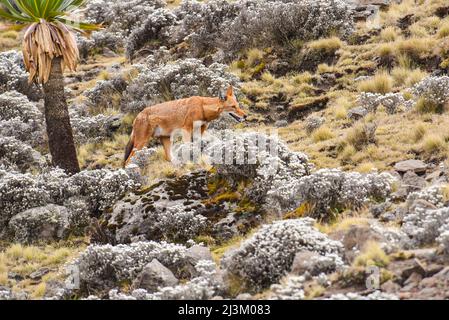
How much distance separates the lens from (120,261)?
1230 cm

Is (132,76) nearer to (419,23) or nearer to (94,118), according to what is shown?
(94,118)

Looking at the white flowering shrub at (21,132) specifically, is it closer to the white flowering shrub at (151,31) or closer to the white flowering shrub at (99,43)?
the white flowering shrub at (151,31)

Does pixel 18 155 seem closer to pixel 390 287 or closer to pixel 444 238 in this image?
pixel 390 287

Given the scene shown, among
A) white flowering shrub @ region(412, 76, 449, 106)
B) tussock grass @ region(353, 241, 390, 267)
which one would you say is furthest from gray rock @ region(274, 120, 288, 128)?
tussock grass @ region(353, 241, 390, 267)

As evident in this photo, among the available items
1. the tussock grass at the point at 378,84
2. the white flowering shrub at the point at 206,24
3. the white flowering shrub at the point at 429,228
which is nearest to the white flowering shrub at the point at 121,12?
the white flowering shrub at the point at 206,24

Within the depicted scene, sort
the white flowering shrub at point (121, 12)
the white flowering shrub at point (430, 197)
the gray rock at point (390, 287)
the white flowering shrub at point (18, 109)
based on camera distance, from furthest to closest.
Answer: the white flowering shrub at point (121, 12) < the white flowering shrub at point (18, 109) < the white flowering shrub at point (430, 197) < the gray rock at point (390, 287)

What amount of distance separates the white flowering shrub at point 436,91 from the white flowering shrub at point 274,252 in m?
6.96

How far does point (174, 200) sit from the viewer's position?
47.9ft

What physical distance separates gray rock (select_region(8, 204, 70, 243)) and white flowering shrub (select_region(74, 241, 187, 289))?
9.85 ft

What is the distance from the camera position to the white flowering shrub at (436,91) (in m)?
16.9

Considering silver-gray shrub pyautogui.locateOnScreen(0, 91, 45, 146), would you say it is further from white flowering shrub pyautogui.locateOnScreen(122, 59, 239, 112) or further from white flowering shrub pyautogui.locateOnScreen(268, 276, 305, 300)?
white flowering shrub pyautogui.locateOnScreen(268, 276, 305, 300)

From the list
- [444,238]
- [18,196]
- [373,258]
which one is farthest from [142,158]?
[444,238]

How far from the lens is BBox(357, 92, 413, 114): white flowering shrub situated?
17594 mm
